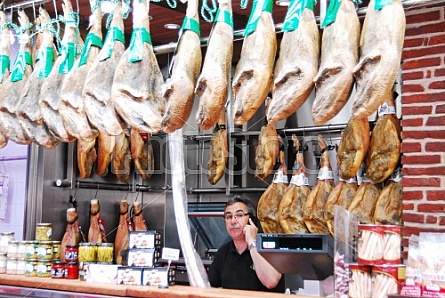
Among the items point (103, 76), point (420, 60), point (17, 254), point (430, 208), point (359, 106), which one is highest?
point (420, 60)

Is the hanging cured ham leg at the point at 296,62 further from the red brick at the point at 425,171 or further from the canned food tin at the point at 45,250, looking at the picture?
the red brick at the point at 425,171

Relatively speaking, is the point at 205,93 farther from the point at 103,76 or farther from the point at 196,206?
the point at 196,206

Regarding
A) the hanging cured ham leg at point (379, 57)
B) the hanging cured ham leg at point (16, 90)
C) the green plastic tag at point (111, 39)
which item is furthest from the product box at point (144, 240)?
the hanging cured ham leg at point (379, 57)

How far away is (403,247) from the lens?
146 inches

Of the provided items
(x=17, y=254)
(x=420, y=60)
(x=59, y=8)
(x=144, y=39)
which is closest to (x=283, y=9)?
(x=420, y=60)

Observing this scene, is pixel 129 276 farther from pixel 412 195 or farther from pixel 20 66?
pixel 412 195

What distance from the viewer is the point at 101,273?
9.96 feet

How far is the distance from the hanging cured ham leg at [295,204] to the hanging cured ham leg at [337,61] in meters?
2.49

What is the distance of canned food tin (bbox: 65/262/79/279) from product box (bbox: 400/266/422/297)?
1.72 metres

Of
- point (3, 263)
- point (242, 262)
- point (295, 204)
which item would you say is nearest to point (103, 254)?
point (3, 263)

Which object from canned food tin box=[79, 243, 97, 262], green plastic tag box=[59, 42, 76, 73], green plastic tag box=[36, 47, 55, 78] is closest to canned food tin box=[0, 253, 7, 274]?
canned food tin box=[79, 243, 97, 262]

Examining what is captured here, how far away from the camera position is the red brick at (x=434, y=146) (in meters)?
3.67

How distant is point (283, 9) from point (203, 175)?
182 centimetres

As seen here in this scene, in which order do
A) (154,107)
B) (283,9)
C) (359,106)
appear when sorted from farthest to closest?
(283,9) → (154,107) → (359,106)
